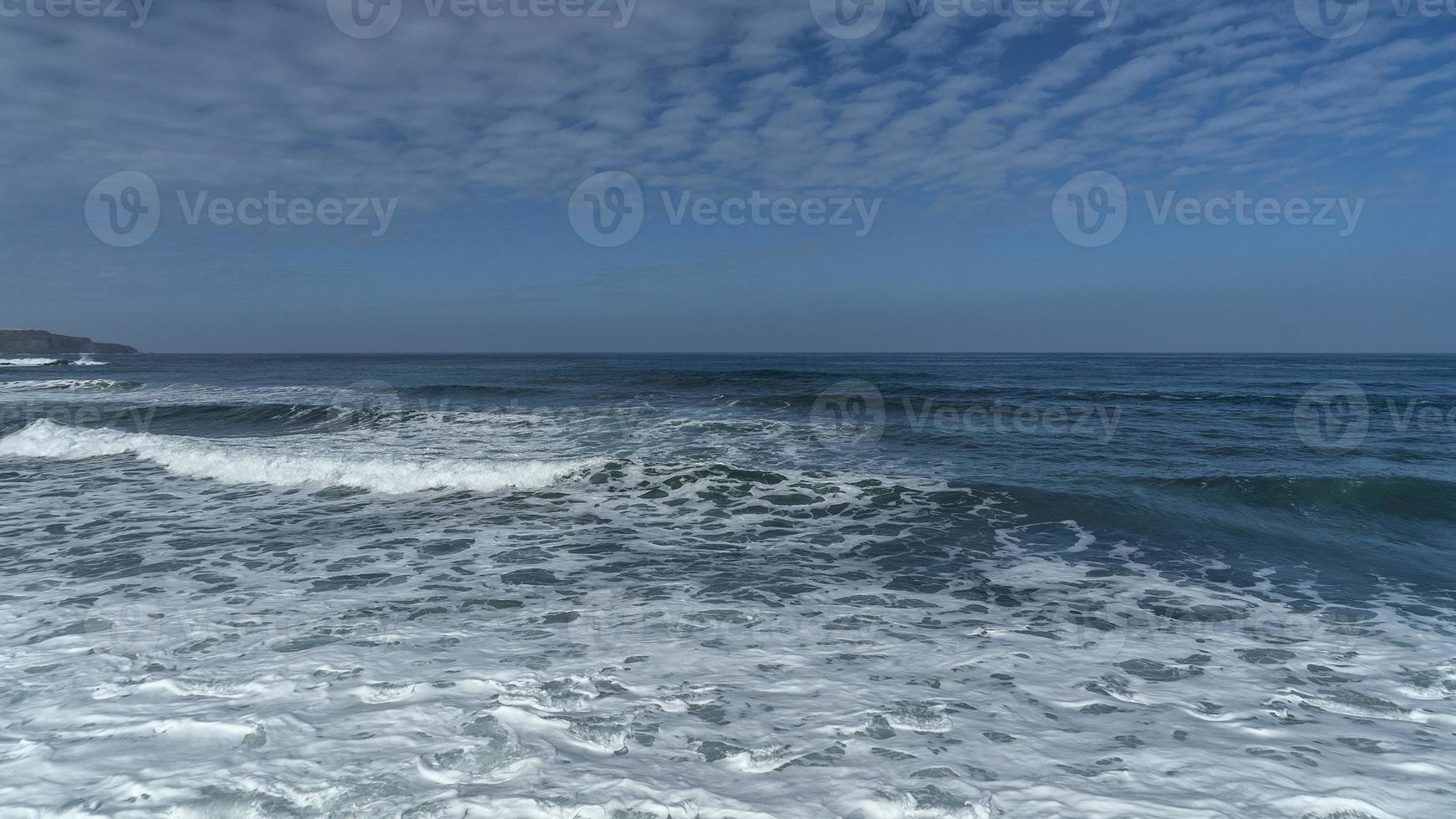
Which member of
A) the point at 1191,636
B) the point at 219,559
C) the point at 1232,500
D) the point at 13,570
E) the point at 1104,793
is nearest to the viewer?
the point at 1104,793

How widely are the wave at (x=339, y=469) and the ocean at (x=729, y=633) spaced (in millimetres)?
75

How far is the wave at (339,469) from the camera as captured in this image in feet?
39.0

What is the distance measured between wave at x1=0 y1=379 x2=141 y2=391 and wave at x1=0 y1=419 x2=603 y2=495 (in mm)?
24880

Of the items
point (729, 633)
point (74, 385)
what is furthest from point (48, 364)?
point (729, 633)

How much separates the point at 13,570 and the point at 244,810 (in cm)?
635

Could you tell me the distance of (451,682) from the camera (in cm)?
466

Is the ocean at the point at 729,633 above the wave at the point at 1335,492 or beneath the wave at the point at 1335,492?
beneath

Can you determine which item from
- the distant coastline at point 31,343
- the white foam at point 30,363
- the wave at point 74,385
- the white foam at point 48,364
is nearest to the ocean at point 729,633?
the wave at point 74,385

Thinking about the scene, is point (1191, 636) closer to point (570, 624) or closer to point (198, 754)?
point (570, 624)

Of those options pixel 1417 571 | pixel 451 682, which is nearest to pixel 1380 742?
pixel 1417 571

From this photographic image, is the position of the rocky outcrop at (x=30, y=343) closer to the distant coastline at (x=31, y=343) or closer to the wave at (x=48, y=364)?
the distant coastline at (x=31, y=343)

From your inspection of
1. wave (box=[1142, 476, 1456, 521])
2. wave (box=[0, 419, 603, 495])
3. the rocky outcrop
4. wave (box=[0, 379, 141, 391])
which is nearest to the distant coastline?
the rocky outcrop

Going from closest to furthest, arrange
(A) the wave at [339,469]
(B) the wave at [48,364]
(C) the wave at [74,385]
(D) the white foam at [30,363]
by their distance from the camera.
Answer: (A) the wave at [339,469], (C) the wave at [74,385], (D) the white foam at [30,363], (B) the wave at [48,364]

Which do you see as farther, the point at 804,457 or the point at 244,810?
the point at 804,457
